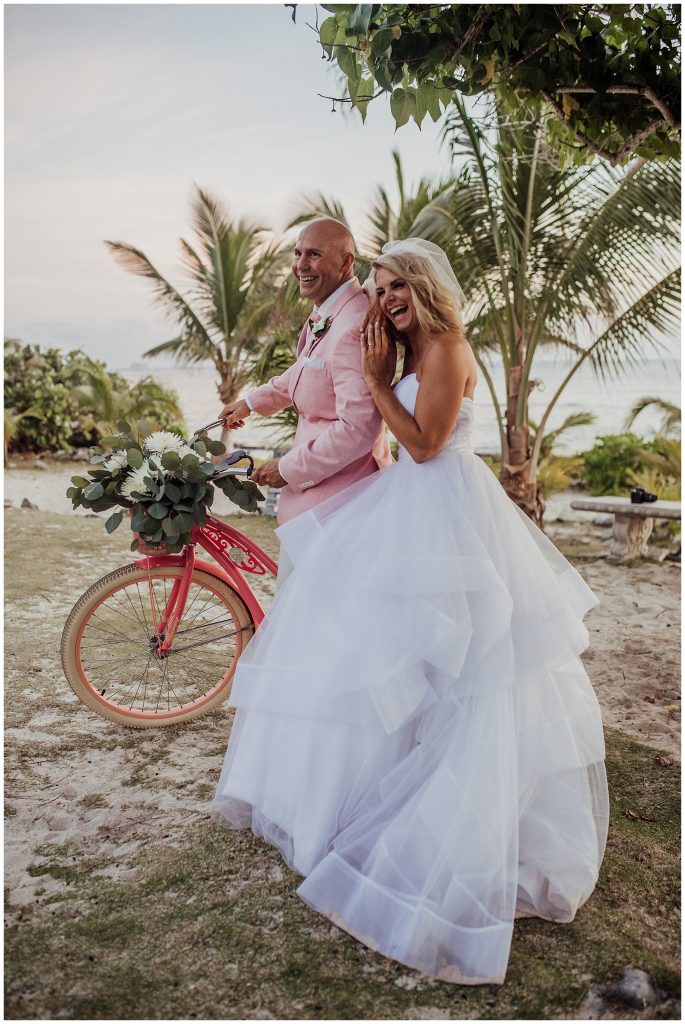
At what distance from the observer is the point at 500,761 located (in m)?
2.68

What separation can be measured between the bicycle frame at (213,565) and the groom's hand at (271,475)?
39 centimetres

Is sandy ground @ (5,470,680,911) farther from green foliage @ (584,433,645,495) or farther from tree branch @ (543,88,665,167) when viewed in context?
green foliage @ (584,433,645,495)

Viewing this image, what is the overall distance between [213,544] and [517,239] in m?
4.79

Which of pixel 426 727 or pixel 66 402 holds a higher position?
pixel 66 402

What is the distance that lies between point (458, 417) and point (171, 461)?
126cm

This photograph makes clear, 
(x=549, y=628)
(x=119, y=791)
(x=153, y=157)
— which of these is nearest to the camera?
(x=549, y=628)

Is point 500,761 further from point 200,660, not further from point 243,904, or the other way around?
point 200,660

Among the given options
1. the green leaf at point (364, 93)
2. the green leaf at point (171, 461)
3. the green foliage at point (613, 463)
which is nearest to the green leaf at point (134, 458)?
the green leaf at point (171, 461)

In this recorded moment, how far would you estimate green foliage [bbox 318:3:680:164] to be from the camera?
3.07m

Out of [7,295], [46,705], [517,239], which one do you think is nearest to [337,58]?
[46,705]

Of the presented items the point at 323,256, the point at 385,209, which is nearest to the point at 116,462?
the point at 323,256

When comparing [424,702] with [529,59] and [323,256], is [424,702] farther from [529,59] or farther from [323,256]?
[529,59]

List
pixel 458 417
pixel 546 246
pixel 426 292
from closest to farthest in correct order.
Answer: pixel 426 292 < pixel 458 417 < pixel 546 246

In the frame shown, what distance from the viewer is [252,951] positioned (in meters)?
2.58
